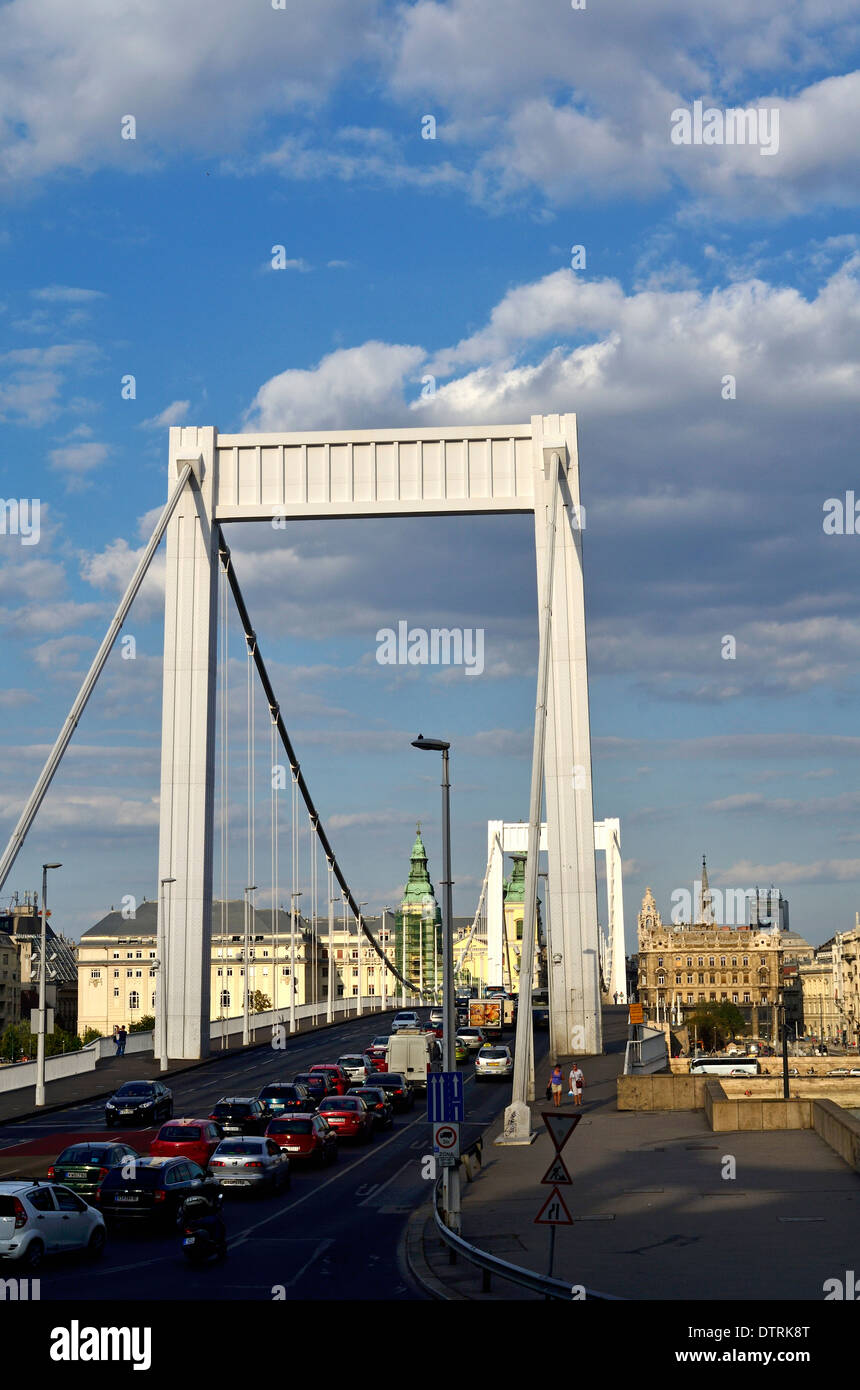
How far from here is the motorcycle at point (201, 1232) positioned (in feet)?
71.2

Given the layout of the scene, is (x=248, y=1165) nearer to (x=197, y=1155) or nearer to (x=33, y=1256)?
(x=197, y=1155)

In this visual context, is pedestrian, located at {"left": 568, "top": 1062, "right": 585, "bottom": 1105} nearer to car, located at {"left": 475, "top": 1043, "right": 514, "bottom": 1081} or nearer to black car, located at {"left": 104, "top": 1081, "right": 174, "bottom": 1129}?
black car, located at {"left": 104, "top": 1081, "right": 174, "bottom": 1129}

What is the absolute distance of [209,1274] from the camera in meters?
21.0

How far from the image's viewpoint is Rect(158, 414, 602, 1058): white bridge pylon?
59.6 meters

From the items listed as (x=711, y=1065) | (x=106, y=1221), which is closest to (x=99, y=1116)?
(x=106, y=1221)

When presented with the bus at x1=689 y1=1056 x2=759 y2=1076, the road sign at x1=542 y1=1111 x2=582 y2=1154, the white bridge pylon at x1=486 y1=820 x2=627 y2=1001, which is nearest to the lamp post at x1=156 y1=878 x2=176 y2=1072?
the bus at x1=689 y1=1056 x2=759 y2=1076

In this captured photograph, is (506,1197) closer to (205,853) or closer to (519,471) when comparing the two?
(205,853)

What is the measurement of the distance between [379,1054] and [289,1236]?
1665 inches

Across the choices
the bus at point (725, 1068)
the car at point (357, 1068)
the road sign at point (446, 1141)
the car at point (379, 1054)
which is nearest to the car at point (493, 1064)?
the car at point (379, 1054)

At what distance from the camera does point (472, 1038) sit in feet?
239

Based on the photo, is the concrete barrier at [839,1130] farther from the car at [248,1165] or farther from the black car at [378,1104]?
the black car at [378,1104]

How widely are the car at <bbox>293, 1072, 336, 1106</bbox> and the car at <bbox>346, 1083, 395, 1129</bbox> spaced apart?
1.60 metres

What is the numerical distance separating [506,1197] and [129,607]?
28569mm
